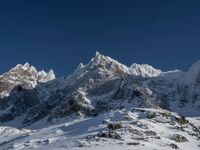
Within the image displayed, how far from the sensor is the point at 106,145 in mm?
194125

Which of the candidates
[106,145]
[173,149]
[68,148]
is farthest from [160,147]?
[68,148]

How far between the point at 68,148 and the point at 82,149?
675cm

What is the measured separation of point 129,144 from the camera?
646 ft

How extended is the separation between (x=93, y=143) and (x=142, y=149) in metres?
17.5

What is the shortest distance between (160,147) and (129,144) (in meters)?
10.1

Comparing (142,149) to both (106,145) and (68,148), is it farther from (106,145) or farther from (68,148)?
(68,148)

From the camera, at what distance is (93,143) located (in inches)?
7776

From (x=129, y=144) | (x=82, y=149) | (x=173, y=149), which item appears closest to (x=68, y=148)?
(x=82, y=149)

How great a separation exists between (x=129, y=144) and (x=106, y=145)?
8.02 meters

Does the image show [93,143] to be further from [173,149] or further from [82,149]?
[173,149]

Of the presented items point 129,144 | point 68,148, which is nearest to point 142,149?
A: point 129,144

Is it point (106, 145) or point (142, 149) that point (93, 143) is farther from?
point (142, 149)

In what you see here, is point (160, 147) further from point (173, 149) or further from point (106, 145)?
point (106, 145)

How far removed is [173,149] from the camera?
197m
